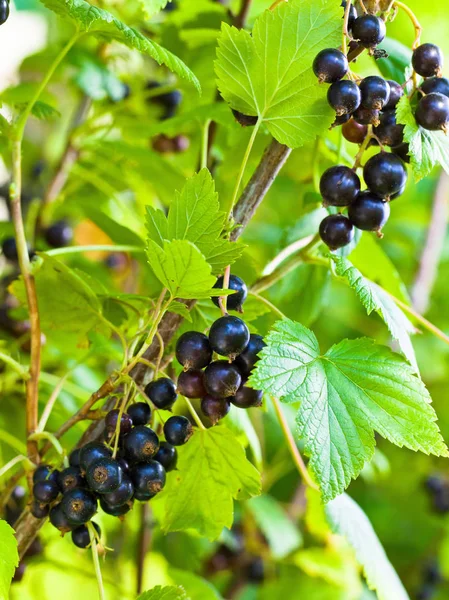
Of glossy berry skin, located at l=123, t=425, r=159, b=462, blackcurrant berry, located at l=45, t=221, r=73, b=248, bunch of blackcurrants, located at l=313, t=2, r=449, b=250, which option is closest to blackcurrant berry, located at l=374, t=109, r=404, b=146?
bunch of blackcurrants, located at l=313, t=2, r=449, b=250

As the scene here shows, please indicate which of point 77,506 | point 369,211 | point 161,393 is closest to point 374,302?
point 369,211

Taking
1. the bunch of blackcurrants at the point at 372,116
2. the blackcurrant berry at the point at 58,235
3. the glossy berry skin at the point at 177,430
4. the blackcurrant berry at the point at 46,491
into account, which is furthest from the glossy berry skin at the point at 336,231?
the blackcurrant berry at the point at 58,235

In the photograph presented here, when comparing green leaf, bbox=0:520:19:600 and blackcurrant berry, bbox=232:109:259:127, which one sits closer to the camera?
green leaf, bbox=0:520:19:600

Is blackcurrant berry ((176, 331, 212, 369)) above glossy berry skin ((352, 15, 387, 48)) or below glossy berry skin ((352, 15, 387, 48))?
below

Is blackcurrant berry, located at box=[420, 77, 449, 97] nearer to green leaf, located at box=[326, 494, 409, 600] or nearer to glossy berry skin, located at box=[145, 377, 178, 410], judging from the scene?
glossy berry skin, located at box=[145, 377, 178, 410]

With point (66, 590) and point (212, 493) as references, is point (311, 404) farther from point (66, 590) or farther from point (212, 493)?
point (66, 590)

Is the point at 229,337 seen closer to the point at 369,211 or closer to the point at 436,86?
the point at 369,211

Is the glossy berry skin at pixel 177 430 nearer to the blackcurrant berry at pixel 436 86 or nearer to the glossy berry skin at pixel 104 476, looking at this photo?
the glossy berry skin at pixel 104 476
